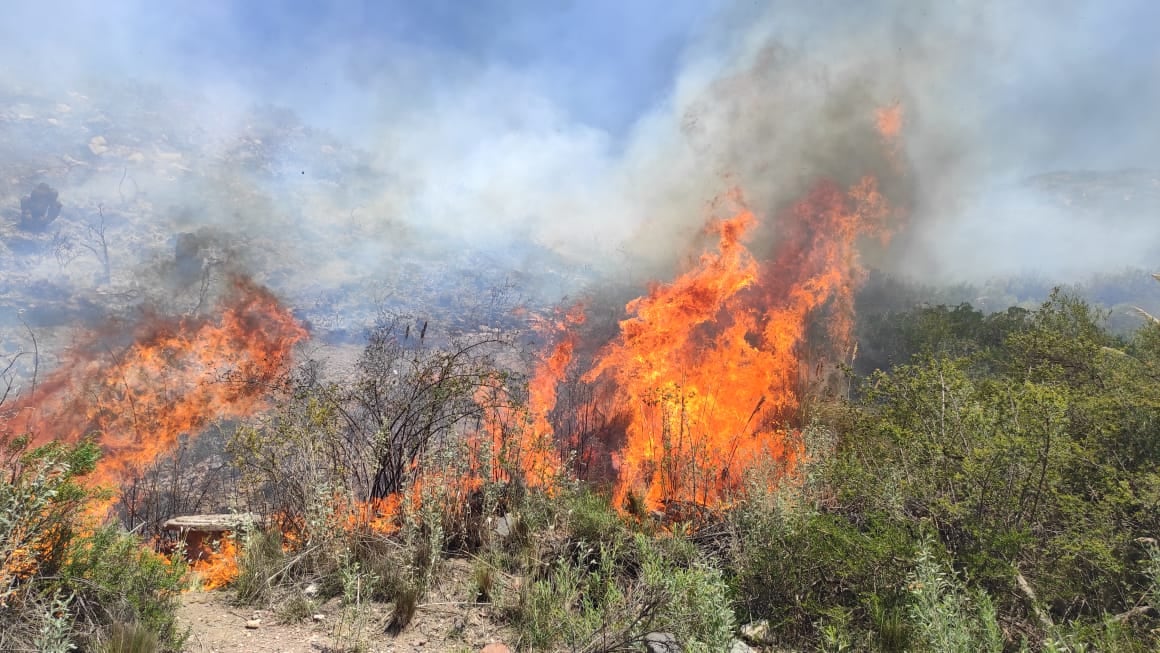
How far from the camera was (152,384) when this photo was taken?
1677cm

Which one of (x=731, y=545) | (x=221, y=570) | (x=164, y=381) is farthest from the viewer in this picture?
(x=164, y=381)

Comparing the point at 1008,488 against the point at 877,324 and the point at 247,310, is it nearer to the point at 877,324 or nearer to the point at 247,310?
the point at 247,310

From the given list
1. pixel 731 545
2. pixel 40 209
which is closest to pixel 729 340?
pixel 731 545

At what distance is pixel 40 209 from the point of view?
103 feet

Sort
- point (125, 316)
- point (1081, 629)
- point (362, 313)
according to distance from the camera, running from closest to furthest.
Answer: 1. point (1081, 629)
2. point (125, 316)
3. point (362, 313)

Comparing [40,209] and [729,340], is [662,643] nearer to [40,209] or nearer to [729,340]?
[729,340]

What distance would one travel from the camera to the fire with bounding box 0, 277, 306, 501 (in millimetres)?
14422

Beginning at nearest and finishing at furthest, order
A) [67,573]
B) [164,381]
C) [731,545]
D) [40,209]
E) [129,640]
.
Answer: [129,640]
[67,573]
[731,545]
[164,381]
[40,209]

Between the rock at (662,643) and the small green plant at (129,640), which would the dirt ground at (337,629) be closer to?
the small green plant at (129,640)

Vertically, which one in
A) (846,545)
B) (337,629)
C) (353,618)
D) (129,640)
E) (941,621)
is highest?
(941,621)

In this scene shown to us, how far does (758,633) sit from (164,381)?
19662 millimetres

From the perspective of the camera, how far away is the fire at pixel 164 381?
47.3 feet

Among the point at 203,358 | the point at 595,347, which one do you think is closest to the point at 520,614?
the point at 595,347

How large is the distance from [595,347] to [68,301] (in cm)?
3154
